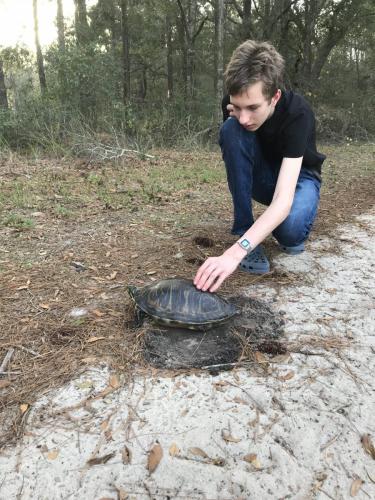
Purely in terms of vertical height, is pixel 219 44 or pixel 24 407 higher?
pixel 219 44

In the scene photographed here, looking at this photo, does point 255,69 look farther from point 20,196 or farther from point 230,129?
point 20,196

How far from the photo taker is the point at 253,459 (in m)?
1.54

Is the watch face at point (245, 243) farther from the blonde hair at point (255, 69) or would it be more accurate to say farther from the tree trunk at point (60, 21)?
the tree trunk at point (60, 21)

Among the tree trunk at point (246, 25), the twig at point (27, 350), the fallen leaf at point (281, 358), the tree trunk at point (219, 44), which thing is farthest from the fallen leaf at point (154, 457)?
the tree trunk at point (246, 25)

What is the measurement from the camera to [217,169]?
7.18m

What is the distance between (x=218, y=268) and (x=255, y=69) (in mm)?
1207

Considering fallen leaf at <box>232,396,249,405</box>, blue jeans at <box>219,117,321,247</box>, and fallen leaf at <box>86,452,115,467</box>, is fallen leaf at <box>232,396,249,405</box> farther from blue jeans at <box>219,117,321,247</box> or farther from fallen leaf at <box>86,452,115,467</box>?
blue jeans at <box>219,117,321,247</box>

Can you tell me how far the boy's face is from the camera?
238cm

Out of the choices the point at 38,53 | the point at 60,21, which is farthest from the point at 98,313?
the point at 60,21

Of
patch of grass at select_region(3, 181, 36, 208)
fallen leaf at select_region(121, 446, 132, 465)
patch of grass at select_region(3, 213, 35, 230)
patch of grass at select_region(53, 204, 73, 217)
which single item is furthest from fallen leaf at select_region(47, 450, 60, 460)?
patch of grass at select_region(3, 181, 36, 208)

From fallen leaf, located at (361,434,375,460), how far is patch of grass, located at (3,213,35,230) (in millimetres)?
3442

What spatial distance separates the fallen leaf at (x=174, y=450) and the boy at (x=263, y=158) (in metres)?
0.77

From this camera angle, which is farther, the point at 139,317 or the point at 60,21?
the point at 60,21

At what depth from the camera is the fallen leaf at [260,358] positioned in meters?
2.06
